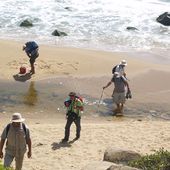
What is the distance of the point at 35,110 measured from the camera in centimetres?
1647

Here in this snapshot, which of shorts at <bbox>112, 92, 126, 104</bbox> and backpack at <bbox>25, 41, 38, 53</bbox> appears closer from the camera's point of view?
shorts at <bbox>112, 92, 126, 104</bbox>

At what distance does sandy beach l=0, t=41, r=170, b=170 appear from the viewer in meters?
12.9

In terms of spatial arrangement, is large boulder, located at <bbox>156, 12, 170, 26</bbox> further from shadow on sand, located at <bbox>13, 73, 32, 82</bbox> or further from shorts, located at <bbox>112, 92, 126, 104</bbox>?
shorts, located at <bbox>112, 92, 126, 104</bbox>

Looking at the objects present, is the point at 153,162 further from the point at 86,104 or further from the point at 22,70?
the point at 22,70

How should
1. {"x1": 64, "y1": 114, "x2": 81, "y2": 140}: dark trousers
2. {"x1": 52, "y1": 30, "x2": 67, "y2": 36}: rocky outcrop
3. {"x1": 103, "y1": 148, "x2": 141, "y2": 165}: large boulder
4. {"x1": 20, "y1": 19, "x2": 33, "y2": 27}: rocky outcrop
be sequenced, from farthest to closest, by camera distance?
1. {"x1": 20, "y1": 19, "x2": 33, "y2": 27}: rocky outcrop
2. {"x1": 52, "y1": 30, "x2": 67, "y2": 36}: rocky outcrop
3. {"x1": 64, "y1": 114, "x2": 81, "y2": 140}: dark trousers
4. {"x1": 103, "y1": 148, "x2": 141, "y2": 165}: large boulder

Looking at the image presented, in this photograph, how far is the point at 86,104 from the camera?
1730 centimetres

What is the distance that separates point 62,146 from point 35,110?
146 inches

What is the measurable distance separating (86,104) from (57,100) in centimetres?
101

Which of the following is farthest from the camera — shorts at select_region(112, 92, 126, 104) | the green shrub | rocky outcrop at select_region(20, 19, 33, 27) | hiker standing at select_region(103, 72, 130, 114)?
rocky outcrop at select_region(20, 19, 33, 27)

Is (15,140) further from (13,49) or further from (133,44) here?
(133,44)

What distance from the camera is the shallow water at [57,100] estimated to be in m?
16.6

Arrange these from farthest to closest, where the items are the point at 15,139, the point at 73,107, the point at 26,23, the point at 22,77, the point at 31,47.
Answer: the point at 26,23
the point at 31,47
the point at 22,77
the point at 73,107
the point at 15,139

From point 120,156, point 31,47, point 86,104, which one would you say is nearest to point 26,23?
point 31,47

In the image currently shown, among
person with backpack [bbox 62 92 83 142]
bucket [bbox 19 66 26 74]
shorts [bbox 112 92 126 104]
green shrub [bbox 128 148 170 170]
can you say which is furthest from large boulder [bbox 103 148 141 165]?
bucket [bbox 19 66 26 74]
